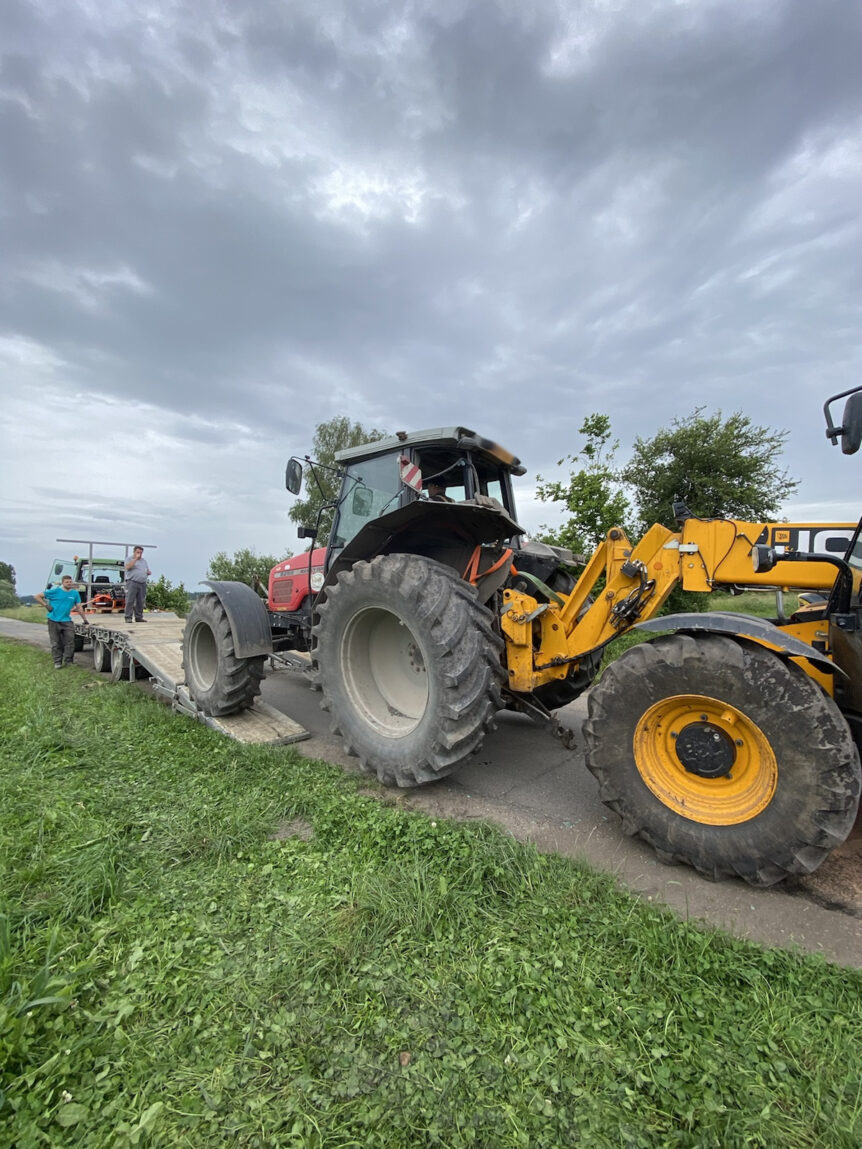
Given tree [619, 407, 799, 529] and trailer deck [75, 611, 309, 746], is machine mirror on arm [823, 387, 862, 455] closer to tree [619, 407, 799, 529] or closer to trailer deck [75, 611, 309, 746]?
trailer deck [75, 611, 309, 746]

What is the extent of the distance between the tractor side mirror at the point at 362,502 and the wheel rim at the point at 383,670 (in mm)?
1167

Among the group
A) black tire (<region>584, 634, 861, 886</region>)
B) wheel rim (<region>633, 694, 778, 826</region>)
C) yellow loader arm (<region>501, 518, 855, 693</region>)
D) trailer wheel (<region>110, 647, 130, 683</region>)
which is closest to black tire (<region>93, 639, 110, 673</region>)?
trailer wheel (<region>110, 647, 130, 683</region>)

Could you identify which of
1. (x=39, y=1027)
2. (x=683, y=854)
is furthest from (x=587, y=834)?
(x=39, y=1027)

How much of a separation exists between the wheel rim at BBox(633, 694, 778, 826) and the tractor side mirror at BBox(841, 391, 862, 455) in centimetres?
122

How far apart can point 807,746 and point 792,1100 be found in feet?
3.95

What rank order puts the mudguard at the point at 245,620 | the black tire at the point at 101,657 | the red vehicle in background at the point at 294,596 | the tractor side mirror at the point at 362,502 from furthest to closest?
the black tire at the point at 101,657 → the red vehicle in background at the point at 294,596 → the tractor side mirror at the point at 362,502 → the mudguard at the point at 245,620

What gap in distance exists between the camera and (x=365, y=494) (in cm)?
459

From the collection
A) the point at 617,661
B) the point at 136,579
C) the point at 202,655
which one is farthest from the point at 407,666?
the point at 136,579

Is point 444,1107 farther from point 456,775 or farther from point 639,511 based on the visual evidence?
point 639,511

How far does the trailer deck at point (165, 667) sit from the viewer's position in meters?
4.33

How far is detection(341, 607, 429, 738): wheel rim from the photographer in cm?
369

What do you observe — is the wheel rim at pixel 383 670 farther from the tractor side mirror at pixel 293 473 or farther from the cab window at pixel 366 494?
the tractor side mirror at pixel 293 473

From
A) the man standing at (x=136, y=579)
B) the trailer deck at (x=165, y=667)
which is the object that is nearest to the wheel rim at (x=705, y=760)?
the trailer deck at (x=165, y=667)

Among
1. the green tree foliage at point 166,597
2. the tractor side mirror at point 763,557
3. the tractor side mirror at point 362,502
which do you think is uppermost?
the tractor side mirror at point 362,502
